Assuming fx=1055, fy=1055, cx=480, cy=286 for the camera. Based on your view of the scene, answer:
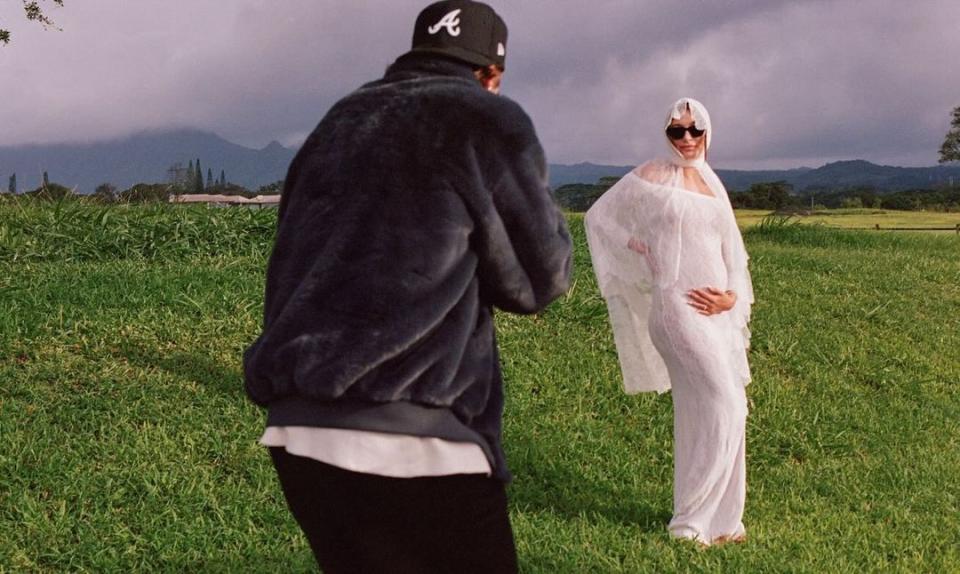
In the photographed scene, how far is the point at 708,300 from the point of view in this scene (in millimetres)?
5094

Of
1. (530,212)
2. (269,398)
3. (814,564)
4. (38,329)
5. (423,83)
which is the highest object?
(423,83)

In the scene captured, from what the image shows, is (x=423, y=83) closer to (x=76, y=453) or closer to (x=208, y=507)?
(x=208, y=507)

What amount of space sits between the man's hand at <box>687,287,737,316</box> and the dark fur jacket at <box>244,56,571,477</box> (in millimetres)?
2872

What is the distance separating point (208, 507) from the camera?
567 cm

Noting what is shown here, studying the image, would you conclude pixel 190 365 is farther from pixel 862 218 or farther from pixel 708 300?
pixel 862 218

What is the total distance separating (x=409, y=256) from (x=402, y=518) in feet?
1.87

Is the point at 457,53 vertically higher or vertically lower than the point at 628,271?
higher

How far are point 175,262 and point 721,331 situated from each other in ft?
22.2

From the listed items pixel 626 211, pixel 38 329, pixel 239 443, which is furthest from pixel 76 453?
pixel 626 211

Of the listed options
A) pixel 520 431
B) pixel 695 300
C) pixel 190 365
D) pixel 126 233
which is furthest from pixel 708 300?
pixel 126 233

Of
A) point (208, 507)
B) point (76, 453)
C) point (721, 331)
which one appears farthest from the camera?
point (76, 453)

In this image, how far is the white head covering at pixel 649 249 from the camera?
5.15 m

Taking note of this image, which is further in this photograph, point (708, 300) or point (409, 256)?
point (708, 300)

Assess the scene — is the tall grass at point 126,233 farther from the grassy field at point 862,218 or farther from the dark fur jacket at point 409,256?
the grassy field at point 862,218
